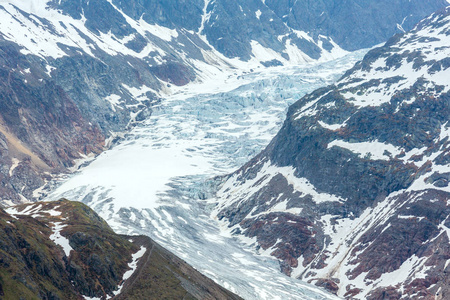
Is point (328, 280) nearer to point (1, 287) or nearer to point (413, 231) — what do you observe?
point (413, 231)

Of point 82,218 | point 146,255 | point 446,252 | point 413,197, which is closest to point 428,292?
point 446,252

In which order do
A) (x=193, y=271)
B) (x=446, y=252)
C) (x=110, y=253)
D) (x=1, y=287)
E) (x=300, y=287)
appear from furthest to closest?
1. (x=300, y=287)
2. (x=446, y=252)
3. (x=193, y=271)
4. (x=110, y=253)
5. (x=1, y=287)

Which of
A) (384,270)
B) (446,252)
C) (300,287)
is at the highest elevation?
(446,252)

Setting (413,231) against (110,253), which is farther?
(413,231)

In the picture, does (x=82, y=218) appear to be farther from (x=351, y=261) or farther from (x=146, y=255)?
(x=351, y=261)

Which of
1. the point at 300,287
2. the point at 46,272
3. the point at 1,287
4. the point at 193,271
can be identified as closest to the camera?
the point at 1,287

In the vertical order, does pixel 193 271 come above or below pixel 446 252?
below
